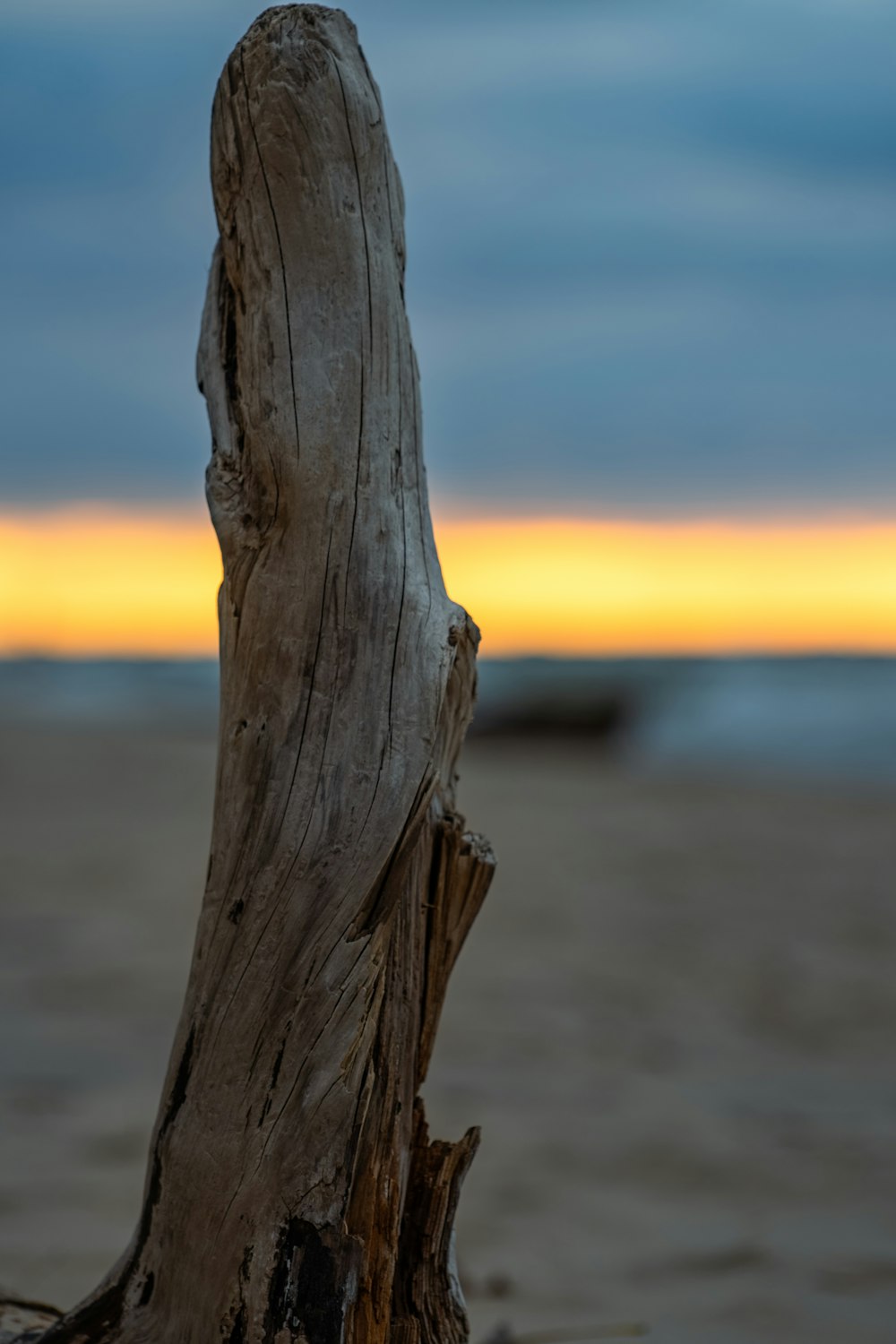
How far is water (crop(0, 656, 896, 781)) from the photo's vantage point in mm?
25156

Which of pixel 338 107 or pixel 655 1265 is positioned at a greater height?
pixel 338 107

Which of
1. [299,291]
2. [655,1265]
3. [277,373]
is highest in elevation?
[299,291]

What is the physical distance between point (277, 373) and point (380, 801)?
762mm

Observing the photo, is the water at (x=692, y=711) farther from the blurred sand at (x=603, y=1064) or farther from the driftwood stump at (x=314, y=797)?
the driftwood stump at (x=314, y=797)

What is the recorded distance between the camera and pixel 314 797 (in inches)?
86.1

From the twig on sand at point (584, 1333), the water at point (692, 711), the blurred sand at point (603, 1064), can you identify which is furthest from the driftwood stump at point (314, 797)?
the water at point (692, 711)

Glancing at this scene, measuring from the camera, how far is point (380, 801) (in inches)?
85.4

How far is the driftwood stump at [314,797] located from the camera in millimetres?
→ 2172

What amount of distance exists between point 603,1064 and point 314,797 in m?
4.09

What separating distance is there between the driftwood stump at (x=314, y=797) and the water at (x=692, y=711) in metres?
18.6

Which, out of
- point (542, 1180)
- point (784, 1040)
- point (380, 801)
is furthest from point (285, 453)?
point (784, 1040)

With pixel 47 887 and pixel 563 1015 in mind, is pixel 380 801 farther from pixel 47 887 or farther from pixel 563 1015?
pixel 47 887

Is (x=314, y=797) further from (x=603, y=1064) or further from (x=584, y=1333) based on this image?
(x=603, y=1064)

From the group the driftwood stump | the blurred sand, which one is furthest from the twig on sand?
the driftwood stump
